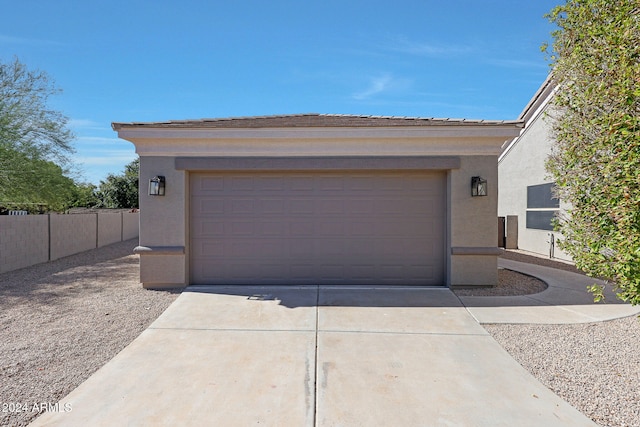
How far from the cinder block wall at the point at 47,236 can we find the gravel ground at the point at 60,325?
2.27ft

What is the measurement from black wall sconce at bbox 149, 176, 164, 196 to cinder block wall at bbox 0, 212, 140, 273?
496cm

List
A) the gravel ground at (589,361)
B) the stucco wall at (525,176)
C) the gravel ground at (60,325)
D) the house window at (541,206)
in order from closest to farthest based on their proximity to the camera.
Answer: the gravel ground at (589,361), the gravel ground at (60,325), the house window at (541,206), the stucco wall at (525,176)

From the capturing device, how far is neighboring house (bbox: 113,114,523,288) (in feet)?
22.0

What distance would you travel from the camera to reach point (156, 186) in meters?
6.58

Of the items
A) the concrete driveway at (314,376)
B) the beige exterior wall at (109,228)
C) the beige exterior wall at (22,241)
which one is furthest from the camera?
the beige exterior wall at (109,228)

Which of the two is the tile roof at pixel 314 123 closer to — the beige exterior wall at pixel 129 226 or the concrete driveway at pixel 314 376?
the concrete driveway at pixel 314 376

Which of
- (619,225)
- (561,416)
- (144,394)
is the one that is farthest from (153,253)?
(619,225)

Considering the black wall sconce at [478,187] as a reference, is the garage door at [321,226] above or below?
below

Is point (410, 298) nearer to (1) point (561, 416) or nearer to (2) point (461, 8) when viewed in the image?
(1) point (561, 416)

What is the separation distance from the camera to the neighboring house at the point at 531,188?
11.1 m

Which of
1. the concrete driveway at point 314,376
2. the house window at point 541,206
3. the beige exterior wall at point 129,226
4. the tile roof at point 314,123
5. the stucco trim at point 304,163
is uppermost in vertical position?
the tile roof at point 314,123

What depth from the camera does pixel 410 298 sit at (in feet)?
20.2

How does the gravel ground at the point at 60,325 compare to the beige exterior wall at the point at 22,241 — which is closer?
the gravel ground at the point at 60,325

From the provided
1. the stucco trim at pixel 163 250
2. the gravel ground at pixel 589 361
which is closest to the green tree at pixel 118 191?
the stucco trim at pixel 163 250
